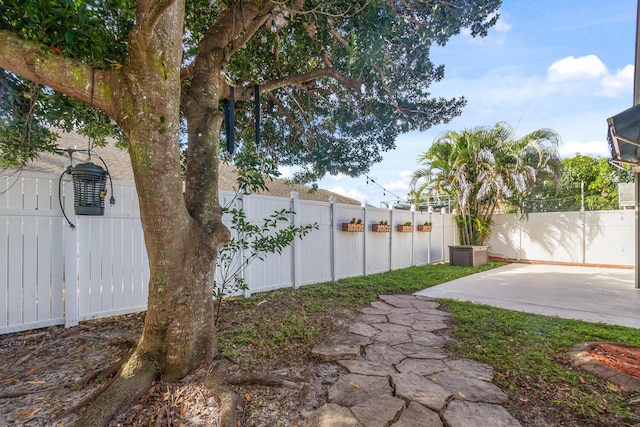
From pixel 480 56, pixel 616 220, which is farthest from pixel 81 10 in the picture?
pixel 616 220

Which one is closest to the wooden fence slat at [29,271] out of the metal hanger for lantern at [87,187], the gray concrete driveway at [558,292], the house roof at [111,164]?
the metal hanger for lantern at [87,187]

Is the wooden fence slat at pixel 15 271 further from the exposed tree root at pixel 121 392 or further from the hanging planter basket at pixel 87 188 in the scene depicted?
the exposed tree root at pixel 121 392

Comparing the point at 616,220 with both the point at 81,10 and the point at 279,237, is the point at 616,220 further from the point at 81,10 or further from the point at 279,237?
the point at 81,10

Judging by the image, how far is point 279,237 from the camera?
3240mm

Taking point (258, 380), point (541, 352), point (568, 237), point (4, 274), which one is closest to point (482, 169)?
point (568, 237)

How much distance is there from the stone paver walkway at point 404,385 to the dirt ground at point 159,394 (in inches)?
5.0

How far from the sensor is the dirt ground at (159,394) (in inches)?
70.5

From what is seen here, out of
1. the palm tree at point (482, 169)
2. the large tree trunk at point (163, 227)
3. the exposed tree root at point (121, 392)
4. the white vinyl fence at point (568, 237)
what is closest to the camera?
the exposed tree root at point (121, 392)

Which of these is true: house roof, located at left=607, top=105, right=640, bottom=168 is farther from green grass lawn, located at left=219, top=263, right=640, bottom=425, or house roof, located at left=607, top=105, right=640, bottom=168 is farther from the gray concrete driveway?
green grass lawn, located at left=219, top=263, right=640, bottom=425

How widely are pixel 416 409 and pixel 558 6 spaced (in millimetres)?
6536

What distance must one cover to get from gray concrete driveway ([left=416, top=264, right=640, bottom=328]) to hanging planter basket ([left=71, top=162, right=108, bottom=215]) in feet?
16.4

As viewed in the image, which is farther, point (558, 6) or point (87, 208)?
point (558, 6)

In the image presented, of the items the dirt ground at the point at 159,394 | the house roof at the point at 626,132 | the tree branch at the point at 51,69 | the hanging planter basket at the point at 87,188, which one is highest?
the house roof at the point at 626,132

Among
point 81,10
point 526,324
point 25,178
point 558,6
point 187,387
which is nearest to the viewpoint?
point 81,10
